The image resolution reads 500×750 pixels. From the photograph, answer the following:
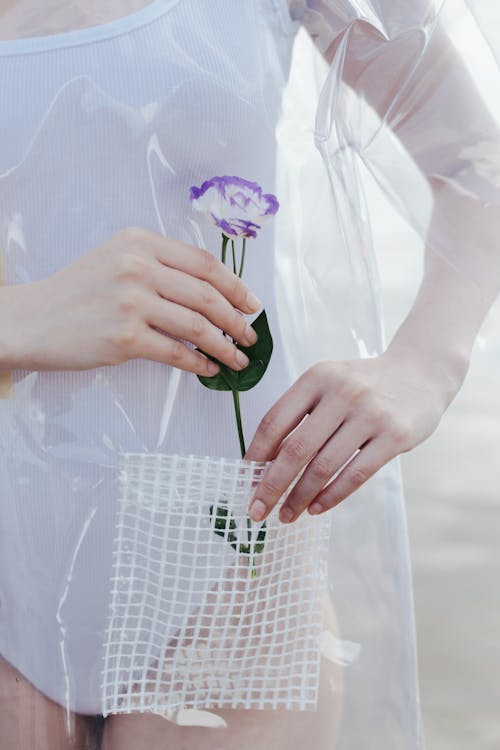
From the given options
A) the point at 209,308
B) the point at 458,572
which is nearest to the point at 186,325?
the point at 209,308

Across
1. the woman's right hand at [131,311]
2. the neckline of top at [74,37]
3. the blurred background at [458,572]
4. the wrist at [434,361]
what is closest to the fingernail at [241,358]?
the woman's right hand at [131,311]

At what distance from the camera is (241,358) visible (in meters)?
0.67

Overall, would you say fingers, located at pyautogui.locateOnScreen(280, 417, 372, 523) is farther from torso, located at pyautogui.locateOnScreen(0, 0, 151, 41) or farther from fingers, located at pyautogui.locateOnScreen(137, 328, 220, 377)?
torso, located at pyautogui.locateOnScreen(0, 0, 151, 41)

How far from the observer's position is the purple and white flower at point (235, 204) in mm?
650

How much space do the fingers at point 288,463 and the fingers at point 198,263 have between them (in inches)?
4.1

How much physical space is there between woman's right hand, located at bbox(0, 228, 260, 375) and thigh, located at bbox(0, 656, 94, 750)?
0.76 ft

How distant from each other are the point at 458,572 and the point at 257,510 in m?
1.30

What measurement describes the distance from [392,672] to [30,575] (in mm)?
286

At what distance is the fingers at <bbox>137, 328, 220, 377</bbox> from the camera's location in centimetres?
65

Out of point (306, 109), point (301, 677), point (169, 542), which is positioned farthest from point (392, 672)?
point (306, 109)

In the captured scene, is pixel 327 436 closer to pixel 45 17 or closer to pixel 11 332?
pixel 11 332

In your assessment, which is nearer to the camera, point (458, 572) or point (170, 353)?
point (170, 353)

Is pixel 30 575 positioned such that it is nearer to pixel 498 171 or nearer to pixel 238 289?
pixel 238 289

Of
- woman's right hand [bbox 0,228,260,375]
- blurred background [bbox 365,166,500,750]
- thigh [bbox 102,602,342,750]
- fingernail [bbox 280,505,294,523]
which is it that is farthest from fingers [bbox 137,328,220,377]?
blurred background [bbox 365,166,500,750]
